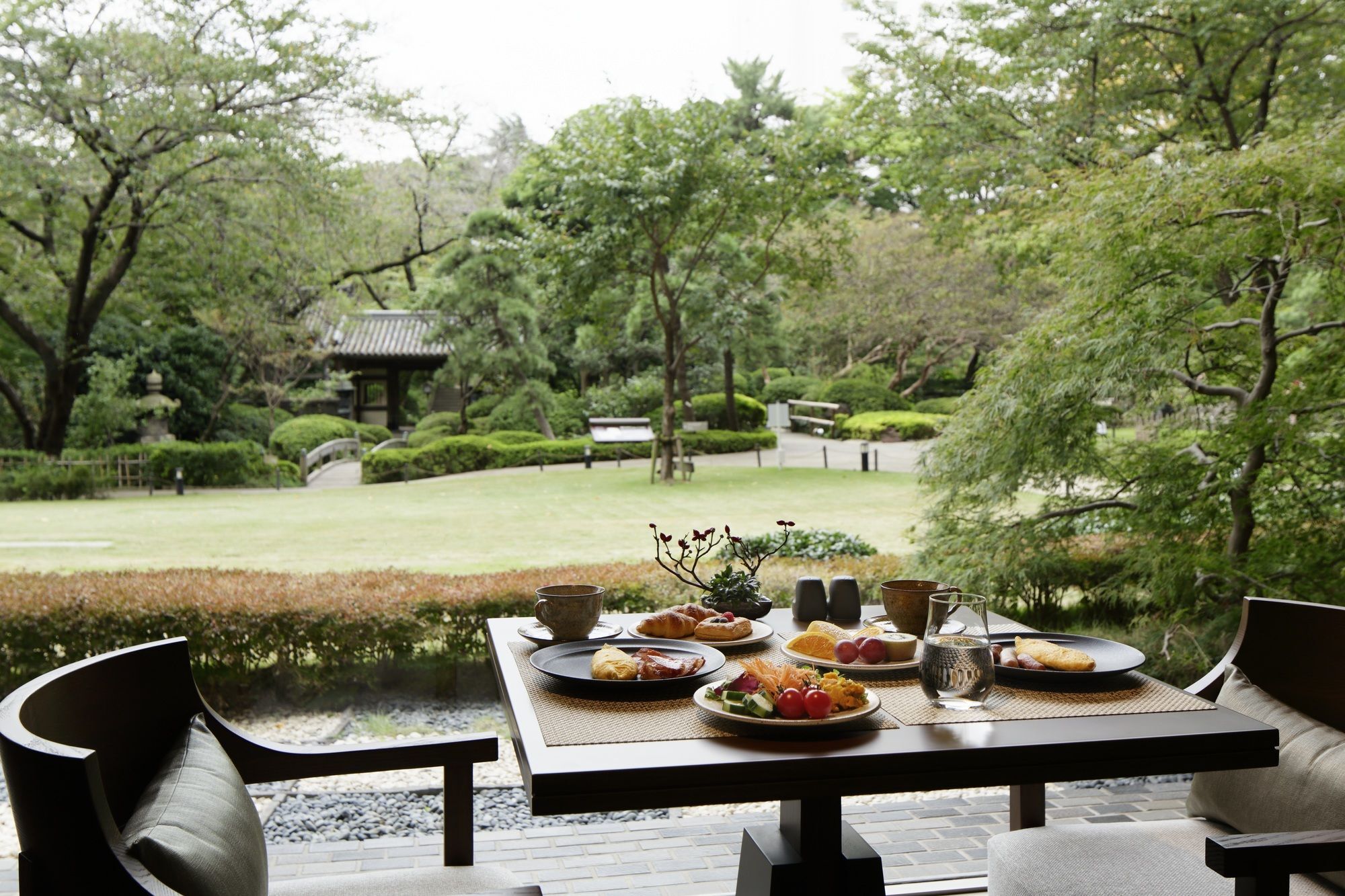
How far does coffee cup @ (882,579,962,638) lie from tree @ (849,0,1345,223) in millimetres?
4128

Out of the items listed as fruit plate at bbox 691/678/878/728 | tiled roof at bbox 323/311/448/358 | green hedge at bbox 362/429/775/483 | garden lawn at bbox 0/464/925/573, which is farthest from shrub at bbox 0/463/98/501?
fruit plate at bbox 691/678/878/728

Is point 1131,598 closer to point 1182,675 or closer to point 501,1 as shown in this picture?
point 1182,675

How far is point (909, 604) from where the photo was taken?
1.79 m

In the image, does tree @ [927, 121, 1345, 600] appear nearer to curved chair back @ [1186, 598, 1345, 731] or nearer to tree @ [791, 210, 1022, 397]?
curved chair back @ [1186, 598, 1345, 731]

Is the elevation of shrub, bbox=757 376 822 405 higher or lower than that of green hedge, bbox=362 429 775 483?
higher

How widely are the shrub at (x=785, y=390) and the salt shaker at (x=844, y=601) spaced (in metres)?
13.3

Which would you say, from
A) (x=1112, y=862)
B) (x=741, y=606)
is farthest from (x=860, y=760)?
(x=741, y=606)

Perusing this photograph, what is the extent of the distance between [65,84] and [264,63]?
1.33 meters

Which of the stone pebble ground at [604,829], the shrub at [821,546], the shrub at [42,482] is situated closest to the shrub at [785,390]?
the shrub at [42,482]

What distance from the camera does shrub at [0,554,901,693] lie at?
3531mm

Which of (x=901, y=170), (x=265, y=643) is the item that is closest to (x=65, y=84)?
(x=265, y=643)

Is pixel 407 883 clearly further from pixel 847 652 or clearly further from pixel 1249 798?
pixel 1249 798

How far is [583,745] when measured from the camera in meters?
1.24

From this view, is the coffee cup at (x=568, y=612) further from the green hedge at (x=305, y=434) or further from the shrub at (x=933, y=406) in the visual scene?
the shrub at (x=933, y=406)
